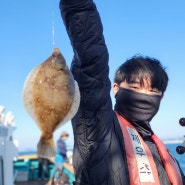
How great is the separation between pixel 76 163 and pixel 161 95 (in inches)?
31.3

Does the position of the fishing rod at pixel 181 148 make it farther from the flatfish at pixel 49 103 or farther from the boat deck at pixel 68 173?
the boat deck at pixel 68 173

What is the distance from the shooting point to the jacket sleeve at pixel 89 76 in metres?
1.83

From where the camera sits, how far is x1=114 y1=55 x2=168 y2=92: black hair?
2.31m

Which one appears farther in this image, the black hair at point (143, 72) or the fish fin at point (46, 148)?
the black hair at point (143, 72)

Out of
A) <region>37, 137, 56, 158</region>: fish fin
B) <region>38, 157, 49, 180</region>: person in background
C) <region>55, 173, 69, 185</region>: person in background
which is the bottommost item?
<region>38, 157, 49, 180</region>: person in background

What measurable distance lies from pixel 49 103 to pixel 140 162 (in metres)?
0.71

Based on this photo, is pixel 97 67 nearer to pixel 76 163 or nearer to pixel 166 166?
pixel 76 163

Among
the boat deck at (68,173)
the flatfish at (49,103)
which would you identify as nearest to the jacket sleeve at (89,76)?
the flatfish at (49,103)

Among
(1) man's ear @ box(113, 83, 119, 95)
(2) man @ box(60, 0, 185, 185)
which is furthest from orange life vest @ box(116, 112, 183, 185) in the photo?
(1) man's ear @ box(113, 83, 119, 95)

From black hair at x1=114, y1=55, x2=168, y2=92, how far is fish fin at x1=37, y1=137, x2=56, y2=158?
0.83 metres

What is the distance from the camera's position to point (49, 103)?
1.74 meters

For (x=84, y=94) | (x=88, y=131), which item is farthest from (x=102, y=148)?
(x=84, y=94)

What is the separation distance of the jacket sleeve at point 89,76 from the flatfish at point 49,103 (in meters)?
0.13

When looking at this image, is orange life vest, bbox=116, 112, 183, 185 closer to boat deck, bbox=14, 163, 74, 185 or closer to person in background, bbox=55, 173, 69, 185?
person in background, bbox=55, 173, 69, 185
